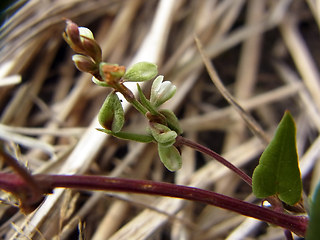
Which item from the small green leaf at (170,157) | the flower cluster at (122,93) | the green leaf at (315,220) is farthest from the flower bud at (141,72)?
the green leaf at (315,220)

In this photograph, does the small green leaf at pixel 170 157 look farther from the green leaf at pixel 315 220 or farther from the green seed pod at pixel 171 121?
the green leaf at pixel 315 220

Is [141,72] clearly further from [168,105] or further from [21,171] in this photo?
[168,105]

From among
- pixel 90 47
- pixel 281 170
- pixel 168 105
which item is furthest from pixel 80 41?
pixel 168 105

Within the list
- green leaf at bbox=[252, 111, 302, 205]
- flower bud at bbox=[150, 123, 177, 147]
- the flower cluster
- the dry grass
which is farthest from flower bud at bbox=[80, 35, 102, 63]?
the dry grass

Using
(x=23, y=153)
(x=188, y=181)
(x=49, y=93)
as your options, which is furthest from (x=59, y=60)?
(x=188, y=181)

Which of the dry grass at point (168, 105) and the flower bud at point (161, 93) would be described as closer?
the flower bud at point (161, 93)
